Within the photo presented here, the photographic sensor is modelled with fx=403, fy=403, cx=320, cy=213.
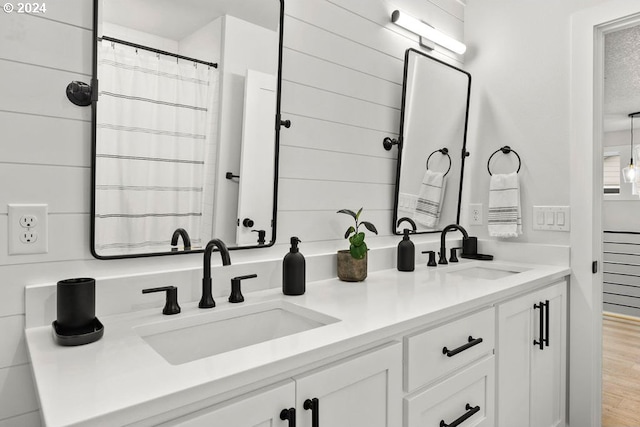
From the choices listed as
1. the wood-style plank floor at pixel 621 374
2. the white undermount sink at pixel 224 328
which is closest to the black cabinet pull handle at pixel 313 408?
the white undermount sink at pixel 224 328

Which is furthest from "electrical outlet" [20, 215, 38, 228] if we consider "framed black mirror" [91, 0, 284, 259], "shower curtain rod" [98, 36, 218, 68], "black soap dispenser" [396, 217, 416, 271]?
"black soap dispenser" [396, 217, 416, 271]

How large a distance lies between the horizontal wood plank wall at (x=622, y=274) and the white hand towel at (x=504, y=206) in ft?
11.9

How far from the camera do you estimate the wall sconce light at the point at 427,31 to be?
6.32ft

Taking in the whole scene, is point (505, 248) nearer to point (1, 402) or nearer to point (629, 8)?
point (629, 8)

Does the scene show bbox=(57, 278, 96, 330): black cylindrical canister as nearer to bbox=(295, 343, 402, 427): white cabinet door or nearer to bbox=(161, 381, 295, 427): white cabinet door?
bbox=(161, 381, 295, 427): white cabinet door

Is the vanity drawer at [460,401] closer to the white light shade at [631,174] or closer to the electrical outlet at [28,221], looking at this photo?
the electrical outlet at [28,221]

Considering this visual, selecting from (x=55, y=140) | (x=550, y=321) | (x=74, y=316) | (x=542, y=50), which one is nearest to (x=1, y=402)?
(x=74, y=316)

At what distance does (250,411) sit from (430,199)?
1626mm

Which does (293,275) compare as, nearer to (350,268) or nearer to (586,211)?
(350,268)

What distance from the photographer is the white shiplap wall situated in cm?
97

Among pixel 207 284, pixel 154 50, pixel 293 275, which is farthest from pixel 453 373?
pixel 154 50

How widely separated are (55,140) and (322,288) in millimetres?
939

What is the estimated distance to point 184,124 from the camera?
48.6 inches

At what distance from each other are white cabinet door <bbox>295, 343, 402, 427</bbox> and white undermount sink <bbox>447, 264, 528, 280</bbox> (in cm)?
108
